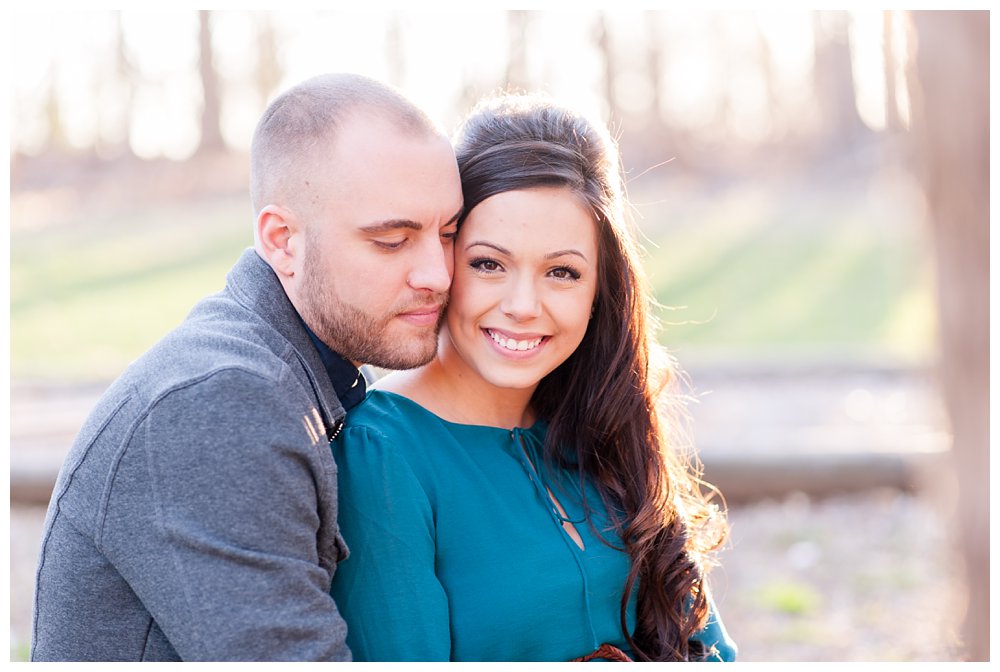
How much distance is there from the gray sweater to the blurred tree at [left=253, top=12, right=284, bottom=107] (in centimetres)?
1766

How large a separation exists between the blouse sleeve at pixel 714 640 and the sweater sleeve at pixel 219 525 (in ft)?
3.99

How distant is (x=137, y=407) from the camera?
189 centimetres

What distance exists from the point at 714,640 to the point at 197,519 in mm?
1553

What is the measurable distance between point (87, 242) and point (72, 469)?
15.4m

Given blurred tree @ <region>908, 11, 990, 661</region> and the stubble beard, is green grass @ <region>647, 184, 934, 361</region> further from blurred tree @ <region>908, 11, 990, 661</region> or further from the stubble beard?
the stubble beard

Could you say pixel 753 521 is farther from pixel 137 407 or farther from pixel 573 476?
pixel 137 407

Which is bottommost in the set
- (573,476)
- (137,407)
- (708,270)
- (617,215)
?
(708,270)

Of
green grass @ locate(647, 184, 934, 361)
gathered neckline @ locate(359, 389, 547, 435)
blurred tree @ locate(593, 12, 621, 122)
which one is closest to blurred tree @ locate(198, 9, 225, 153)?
blurred tree @ locate(593, 12, 621, 122)

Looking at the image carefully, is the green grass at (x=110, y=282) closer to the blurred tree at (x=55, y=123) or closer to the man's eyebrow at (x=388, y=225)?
the blurred tree at (x=55, y=123)

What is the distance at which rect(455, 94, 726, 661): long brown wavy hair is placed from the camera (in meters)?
2.50

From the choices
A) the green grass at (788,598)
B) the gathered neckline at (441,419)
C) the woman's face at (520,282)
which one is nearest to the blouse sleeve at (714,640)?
the gathered neckline at (441,419)

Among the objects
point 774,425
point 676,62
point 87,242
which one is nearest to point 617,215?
point 774,425

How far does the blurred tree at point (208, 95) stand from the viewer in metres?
18.0

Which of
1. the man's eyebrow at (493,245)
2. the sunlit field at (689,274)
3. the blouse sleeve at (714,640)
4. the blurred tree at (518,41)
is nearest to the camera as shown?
the man's eyebrow at (493,245)
